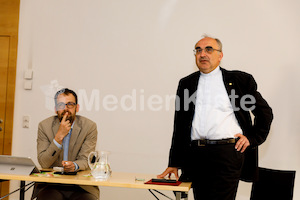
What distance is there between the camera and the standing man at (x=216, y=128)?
252cm

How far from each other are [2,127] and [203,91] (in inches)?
107

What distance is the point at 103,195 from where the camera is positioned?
4305mm

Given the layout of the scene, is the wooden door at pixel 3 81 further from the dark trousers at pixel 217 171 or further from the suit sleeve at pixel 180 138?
the dark trousers at pixel 217 171

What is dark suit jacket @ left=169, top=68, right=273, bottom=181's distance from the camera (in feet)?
8.68

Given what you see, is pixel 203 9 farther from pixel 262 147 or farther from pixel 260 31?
pixel 262 147

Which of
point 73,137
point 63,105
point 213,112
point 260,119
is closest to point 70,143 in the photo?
point 73,137

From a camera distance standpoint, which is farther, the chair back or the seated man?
the chair back

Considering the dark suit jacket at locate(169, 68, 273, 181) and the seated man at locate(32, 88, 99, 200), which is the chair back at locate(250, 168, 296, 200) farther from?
the seated man at locate(32, 88, 99, 200)

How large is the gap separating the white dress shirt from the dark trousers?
0.11 meters

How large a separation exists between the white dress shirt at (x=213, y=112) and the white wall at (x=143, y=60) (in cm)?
142

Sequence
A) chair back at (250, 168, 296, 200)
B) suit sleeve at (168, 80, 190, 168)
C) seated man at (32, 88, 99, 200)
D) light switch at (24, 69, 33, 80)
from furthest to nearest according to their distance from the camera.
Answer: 1. light switch at (24, 69, 33, 80)
2. chair back at (250, 168, 296, 200)
3. seated man at (32, 88, 99, 200)
4. suit sleeve at (168, 80, 190, 168)

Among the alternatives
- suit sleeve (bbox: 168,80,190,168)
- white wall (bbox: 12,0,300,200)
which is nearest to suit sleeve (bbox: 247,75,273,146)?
suit sleeve (bbox: 168,80,190,168)

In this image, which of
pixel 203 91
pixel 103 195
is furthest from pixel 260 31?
pixel 103 195

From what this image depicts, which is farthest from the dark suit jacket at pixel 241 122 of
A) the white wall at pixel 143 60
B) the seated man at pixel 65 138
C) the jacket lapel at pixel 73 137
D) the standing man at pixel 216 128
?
the white wall at pixel 143 60
